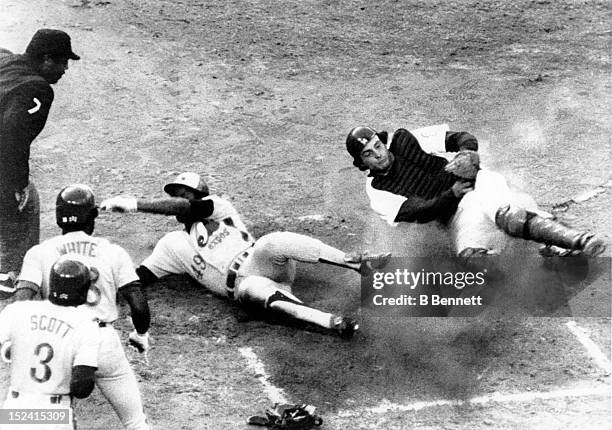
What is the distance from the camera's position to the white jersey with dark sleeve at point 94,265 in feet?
26.8

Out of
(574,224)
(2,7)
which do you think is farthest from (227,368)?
(2,7)

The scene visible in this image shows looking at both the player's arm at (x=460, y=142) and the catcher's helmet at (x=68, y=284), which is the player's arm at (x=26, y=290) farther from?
the player's arm at (x=460, y=142)

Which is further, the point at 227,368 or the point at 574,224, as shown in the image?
the point at 574,224

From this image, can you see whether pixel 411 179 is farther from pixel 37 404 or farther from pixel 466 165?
pixel 37 404

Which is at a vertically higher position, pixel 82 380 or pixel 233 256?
pixel 233 256

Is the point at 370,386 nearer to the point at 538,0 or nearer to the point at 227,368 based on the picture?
the point at 227,368

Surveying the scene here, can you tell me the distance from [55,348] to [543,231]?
3981mm

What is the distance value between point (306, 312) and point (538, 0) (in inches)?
330

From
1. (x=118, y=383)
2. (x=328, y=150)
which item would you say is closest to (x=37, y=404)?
(x=118, y=383)

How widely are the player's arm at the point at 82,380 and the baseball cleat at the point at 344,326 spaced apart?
248 centimetres

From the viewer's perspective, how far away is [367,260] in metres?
9.55

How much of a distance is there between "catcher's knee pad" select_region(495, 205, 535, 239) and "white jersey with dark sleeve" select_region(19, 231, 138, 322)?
3.04 meters

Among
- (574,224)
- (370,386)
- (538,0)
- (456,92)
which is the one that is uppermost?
(538,0)

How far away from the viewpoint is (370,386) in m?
8.64
